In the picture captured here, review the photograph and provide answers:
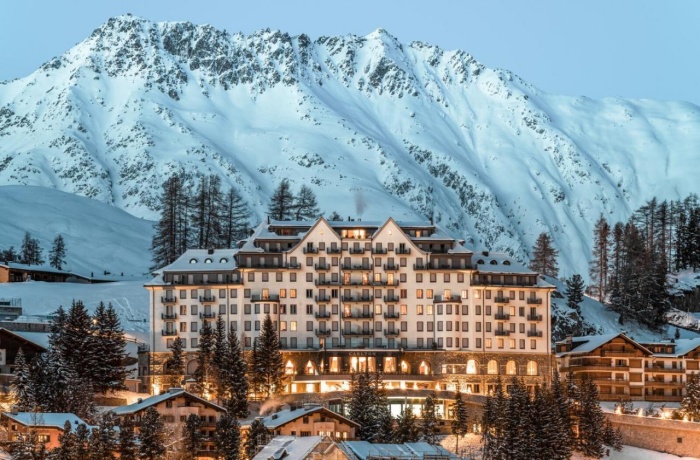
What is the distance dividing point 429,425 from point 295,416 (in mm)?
12911

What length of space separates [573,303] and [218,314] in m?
56.4

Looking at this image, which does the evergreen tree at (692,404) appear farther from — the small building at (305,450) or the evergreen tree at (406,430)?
the small building at (305,450)

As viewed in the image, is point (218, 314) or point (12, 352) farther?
point (218, 314)

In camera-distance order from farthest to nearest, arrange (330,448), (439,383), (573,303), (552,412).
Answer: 1. (573,303)
2. (439,383)
3. (552,412)
4. (330,448)

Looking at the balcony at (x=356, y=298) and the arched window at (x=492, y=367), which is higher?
the balcony at (x=356, y=298)

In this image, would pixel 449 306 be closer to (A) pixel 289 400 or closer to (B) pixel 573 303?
(A) pixel 289 400

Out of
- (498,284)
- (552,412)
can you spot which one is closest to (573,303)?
(498,284)

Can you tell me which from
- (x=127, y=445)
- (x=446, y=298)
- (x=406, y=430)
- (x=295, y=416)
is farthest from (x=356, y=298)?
(x=127, y=445)

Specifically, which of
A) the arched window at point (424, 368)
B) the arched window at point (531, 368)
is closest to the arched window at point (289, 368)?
the arched window at point (424, 368)

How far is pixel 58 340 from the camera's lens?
138 meters

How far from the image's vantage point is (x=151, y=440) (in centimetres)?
11494

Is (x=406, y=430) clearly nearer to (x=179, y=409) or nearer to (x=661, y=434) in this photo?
(x=179, y=409)

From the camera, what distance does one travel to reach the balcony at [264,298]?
15725 centimetres

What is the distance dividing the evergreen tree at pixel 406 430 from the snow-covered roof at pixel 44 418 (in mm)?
26964
